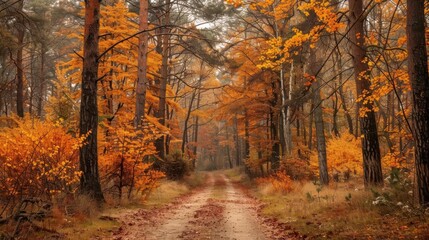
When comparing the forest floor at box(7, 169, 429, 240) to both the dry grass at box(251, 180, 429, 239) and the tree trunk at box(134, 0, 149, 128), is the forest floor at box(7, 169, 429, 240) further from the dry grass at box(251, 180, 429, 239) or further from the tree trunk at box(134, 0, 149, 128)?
the tree trunk at box(134, 0, 149, 128)

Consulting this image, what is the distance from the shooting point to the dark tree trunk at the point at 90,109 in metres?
9.58

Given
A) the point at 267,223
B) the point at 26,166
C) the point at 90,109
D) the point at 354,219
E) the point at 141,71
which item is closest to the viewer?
the point at 354,219

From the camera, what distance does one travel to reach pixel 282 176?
52.9 ft

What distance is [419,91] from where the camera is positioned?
253 inches

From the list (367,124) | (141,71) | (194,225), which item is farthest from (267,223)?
(141,71)

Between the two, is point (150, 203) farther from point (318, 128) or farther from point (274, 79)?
point (274, 79)

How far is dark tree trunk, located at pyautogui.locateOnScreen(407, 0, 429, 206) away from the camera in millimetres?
6344

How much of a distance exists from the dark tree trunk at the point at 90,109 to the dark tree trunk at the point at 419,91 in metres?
7.83

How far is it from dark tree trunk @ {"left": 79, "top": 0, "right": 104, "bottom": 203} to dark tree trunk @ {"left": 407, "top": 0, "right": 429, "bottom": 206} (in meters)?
7.83

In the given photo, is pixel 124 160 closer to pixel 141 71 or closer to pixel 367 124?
pixel 141 71

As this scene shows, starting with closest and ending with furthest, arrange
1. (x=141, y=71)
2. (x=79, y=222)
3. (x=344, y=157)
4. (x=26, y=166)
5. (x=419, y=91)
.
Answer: (x=419, y=91) → (x=26, y=166) → (x=79, y=222) → (x=141, y=71) → (x=344, y=157)

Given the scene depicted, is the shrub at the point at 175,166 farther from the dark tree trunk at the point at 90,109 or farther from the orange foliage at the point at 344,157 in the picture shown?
the dark tree trunk at the point at 90,109

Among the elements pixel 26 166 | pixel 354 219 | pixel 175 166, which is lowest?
pixel 354 219

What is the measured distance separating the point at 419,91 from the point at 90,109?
8084 millimetres
